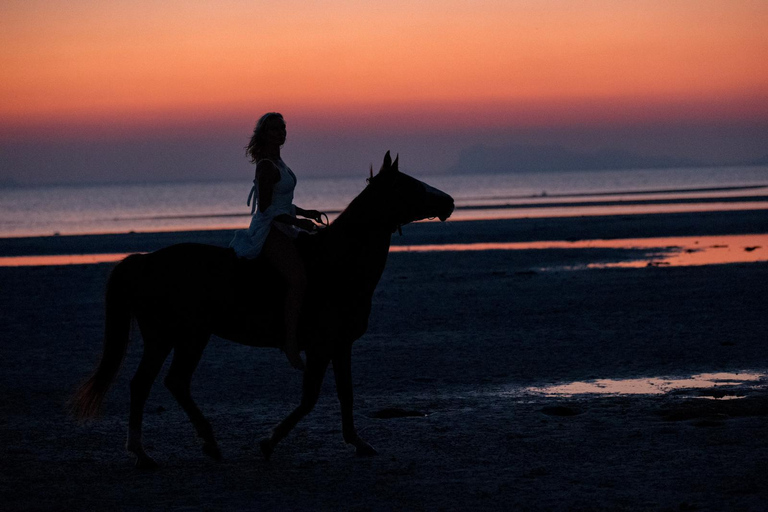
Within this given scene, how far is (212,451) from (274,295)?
1411 millimetres

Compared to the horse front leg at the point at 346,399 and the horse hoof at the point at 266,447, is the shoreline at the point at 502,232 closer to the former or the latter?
the horse front leg at the point at 346,399

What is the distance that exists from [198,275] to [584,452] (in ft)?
11.6

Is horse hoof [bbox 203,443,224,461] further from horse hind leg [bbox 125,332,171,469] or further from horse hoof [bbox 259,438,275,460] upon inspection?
horse hind leg [bbox 125,332,171,469]

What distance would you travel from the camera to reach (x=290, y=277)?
7.51m

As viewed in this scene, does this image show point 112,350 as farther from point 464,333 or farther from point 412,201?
point 464,333

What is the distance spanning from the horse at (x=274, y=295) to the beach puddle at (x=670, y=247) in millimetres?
17720

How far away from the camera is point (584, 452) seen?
24.1ft

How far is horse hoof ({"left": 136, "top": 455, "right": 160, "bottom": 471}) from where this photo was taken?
7.34 meters

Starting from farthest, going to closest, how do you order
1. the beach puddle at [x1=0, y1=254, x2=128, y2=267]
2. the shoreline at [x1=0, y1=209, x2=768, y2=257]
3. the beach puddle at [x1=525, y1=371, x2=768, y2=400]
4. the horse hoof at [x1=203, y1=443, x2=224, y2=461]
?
the shoreline at [x1=0, y1=209, x2=768, y2=257]
the beach puddle at [x1=0, y1=254, x2=128, y2=267]
the beach puddle at [x1=525, y1=371, x2=768, y2=400]
the horse hoof at [x1=203, y1=443, x2=224, y2=461]

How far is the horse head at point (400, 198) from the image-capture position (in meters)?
7.54

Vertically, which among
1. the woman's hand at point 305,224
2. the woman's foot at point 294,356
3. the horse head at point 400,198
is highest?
the horse head at point 400,198

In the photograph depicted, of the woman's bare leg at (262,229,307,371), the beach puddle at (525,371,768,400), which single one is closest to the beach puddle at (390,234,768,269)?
→ the beach puddle at (525,371,768,400)

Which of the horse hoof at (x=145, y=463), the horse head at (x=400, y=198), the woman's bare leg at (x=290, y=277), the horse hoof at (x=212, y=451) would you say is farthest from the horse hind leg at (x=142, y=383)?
the horse head at (x=400, y=198)

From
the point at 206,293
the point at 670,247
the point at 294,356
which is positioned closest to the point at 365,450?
the point at 294,356
